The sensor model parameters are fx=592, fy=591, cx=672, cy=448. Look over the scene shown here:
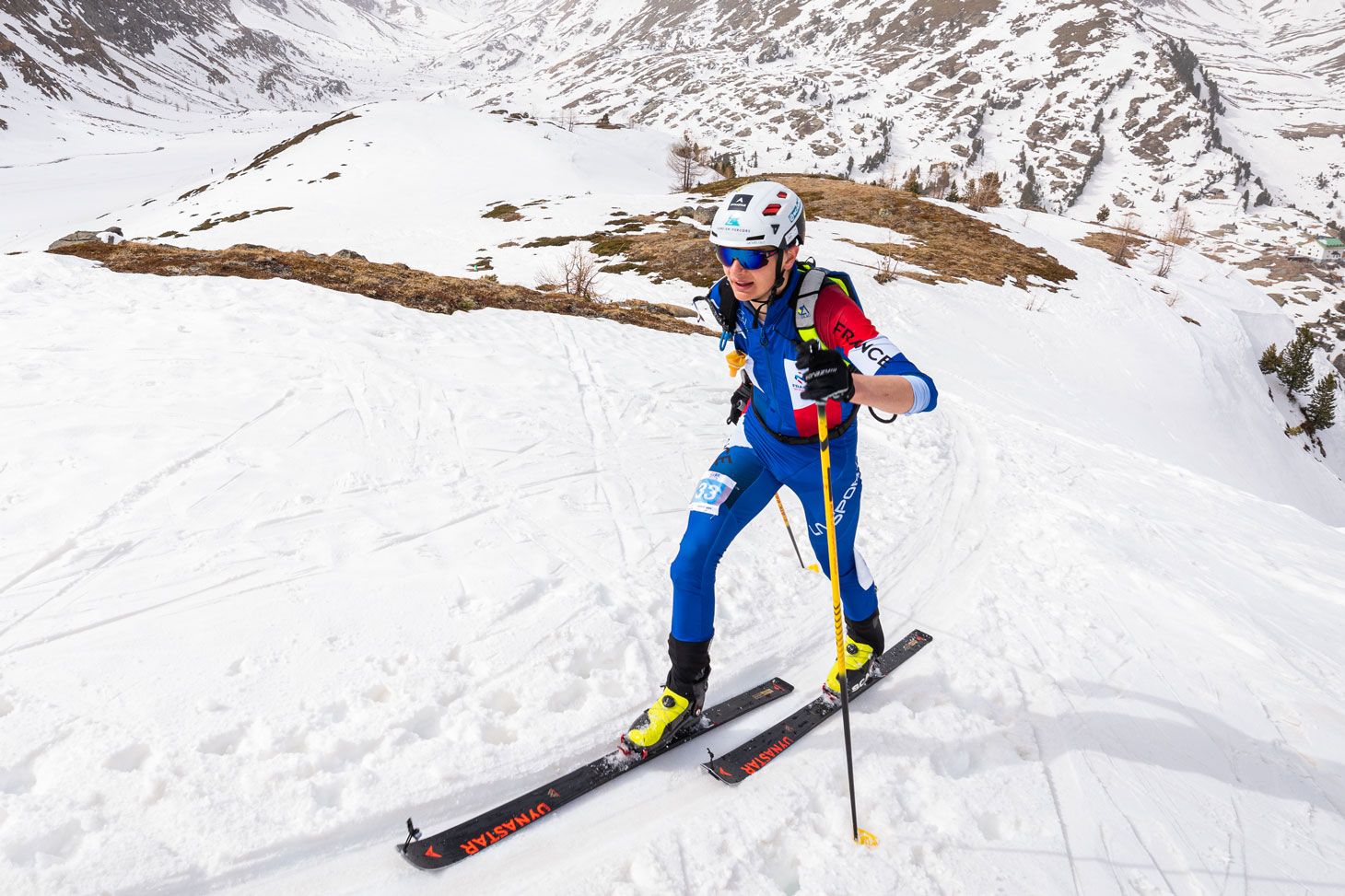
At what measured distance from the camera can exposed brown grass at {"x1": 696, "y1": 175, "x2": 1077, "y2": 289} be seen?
2525 centimetres

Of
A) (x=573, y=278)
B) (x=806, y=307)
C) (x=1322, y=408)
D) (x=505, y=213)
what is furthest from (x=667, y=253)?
(x=1322, y=408)

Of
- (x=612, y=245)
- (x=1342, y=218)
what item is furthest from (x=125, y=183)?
(x=1342, y=218)

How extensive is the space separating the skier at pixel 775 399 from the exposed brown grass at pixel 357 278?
9532 millimetres

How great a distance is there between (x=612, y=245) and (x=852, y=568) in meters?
25.2

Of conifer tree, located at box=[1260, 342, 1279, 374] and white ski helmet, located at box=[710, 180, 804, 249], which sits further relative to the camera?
conifer tree, located at box=[1260, 342, 1279, 374]

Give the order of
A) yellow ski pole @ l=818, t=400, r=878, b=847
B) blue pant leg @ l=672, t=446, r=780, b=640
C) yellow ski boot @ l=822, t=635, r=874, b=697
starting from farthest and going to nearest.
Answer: yellow ski boot @ l=822, t=635, r=874, b=697
blue pant leg @ l=672, t=446, r=780, b=640
yellow ski pole @ l=818, t=400, r=878, b=847

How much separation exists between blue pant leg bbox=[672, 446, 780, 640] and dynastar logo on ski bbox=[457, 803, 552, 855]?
1.20 meters

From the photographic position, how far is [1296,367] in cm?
2814

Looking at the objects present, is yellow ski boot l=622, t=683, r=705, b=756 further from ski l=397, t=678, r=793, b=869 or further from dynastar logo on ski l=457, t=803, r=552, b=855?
dynastar logo on ski l=457, t=803, r=552, b=855

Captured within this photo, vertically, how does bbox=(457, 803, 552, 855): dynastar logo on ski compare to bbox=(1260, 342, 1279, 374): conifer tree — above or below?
above

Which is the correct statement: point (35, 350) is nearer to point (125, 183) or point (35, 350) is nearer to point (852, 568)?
point (852, 568)

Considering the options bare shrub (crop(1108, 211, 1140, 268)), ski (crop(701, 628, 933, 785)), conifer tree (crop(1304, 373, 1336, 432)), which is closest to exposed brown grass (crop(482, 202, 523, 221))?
ski (crop(701, 628, 933, 785))

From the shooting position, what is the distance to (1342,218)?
140500 mm

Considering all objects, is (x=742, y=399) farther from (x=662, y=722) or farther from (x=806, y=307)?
(x=662, y=722)
